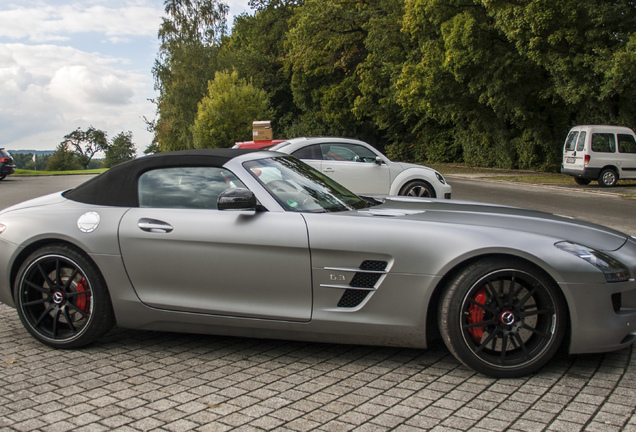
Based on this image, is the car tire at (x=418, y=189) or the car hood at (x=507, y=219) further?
the car tire at (x=418, y=189)

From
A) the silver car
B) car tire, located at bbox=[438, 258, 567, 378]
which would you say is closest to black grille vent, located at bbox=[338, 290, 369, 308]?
car tire, located at bbox=[438, 258, 567, 378]

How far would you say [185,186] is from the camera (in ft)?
14.7

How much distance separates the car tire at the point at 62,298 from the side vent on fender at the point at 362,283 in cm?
172

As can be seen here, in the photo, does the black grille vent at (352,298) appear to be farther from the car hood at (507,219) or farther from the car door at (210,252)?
the car hood at (507,219)

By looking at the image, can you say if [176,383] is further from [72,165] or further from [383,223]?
[72,165]

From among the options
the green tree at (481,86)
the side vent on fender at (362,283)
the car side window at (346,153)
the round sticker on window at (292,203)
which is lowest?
the side vent on fender at (362,283)

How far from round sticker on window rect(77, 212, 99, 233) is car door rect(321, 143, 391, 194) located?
7833mm

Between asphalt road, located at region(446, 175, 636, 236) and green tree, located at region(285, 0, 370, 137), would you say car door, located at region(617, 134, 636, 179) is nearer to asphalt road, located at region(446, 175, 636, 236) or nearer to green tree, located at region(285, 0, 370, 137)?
asphalt road, located at region(446, 175, 636, 236)

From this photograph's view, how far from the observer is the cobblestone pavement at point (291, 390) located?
321cm

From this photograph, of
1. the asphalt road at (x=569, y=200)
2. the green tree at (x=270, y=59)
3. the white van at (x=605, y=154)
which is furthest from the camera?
the green tree at (x=270, y=59)

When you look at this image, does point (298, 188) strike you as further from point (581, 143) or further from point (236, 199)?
point (581, 143)

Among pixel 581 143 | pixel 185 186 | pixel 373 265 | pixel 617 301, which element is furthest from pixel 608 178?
pixel 185 186

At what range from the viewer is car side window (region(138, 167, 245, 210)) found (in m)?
4.39

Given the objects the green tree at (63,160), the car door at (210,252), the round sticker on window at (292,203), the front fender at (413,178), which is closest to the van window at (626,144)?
the front fender at (413,178)
